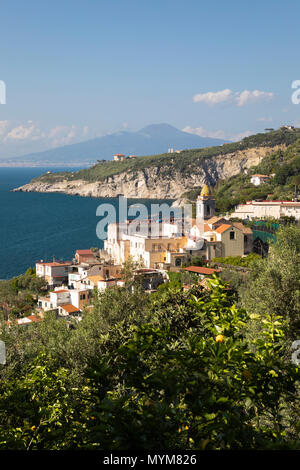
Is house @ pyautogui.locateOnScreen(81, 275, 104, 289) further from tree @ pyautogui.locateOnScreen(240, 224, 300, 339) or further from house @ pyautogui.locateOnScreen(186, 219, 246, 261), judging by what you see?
tree @ pyautogui.locateOnScreen(240, 224, 300, 339)

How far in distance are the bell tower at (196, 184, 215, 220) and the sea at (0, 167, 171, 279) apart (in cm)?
2091

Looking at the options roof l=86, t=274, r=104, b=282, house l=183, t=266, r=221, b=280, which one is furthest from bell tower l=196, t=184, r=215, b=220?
roof l=86, t=274, r=104, b=282

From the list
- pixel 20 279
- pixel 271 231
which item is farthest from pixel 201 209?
pixel 20 279

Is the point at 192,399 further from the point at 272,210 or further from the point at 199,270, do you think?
the point at 272,210

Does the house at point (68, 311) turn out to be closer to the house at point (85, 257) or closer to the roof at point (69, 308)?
the roof at point (69, 308)

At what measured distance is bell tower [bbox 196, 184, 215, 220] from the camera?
1494 inches

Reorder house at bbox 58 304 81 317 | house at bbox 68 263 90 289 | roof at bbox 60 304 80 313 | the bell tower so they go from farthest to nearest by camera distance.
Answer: the bell tower → house at bbox 68 263 90 289 → roof at bbox 60 304 80 313 → house at bbox 58 304 81 317

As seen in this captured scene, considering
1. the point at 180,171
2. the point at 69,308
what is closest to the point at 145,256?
the point at 69,308

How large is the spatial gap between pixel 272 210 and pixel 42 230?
49.6 m

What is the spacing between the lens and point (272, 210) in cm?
4272

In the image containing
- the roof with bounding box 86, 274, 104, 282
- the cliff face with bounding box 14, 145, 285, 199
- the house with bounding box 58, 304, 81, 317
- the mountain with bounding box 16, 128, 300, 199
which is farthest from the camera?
the cliff face with bounding box 14, 145, 285, 199

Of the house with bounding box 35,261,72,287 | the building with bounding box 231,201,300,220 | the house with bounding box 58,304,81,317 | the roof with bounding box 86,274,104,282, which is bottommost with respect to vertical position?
the house with bounding box 58,304,81,317

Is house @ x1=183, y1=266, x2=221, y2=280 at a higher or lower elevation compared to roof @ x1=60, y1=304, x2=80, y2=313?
higher

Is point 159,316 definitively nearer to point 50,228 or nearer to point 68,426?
point 68,426
